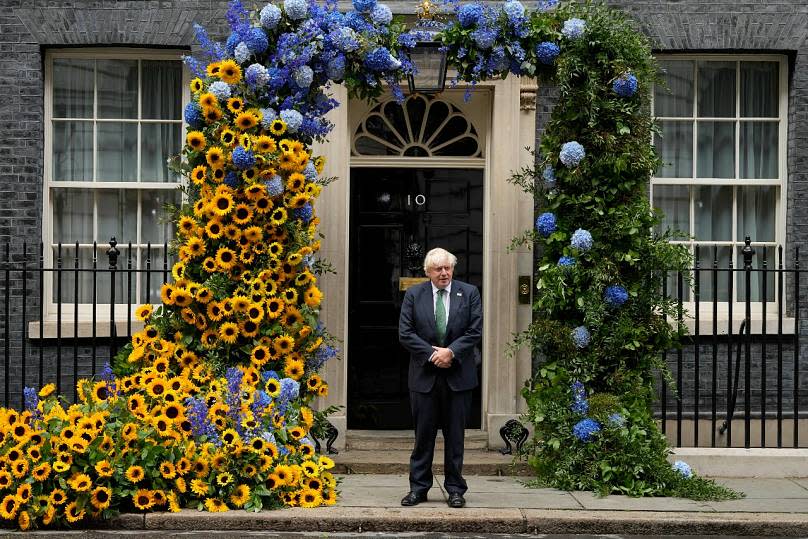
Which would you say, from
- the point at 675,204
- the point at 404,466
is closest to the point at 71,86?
the point at 404,466

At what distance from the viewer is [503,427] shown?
11.0 meters

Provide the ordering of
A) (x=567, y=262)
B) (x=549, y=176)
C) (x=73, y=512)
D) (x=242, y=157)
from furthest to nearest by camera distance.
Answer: (x=549, y=176), (x=567, y=262), (x=242, y=157), (x=73, y=512)

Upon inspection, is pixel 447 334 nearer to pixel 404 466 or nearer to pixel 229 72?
pixel 404 466

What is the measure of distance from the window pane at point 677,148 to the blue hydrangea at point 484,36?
287cm

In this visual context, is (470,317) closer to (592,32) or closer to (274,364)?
(274,364)

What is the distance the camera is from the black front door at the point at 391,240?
1153cm

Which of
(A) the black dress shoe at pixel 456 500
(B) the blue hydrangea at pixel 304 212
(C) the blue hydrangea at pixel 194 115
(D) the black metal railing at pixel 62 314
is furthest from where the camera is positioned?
(D) the black metal railing at pixel 62 314

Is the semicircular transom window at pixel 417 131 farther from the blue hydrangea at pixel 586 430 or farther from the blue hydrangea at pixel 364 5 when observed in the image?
the blue hydrangea at pixel 586 430

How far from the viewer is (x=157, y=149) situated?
11.5 meters

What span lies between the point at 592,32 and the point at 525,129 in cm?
172

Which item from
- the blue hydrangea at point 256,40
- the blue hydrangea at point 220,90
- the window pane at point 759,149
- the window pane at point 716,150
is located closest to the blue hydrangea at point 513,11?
the blue hydrangea at point 256,40

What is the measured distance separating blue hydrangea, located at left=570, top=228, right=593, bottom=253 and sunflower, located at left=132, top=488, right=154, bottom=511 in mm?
3817

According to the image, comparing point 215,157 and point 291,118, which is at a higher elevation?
point 291,118

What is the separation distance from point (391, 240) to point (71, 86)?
3362 millimetres
